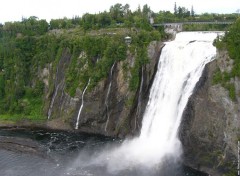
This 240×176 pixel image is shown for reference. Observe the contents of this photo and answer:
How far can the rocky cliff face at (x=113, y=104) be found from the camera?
58656mm

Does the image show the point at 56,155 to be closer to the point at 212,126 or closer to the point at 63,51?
the point at 212,126

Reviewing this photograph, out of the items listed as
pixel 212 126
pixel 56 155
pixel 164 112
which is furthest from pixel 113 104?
pixel 212 126

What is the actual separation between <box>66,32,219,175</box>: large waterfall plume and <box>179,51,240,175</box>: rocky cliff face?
1.48 meters

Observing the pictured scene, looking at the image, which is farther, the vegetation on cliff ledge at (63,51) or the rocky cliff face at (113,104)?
the vegetation on cliff ledge at (63,51)

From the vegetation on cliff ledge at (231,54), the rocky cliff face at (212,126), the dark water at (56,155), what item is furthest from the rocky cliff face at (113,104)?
the vegetation on cliff ledge at (231,54)

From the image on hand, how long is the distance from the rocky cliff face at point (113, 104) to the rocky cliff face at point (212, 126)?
1059 centimetres

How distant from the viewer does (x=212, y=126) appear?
46969mm

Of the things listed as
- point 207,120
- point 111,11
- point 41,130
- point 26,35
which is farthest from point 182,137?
point 26,35

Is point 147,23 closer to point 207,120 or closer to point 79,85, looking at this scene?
point 79,85

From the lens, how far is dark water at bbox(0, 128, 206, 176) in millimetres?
47125

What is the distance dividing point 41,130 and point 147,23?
26258mm

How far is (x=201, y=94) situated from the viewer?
48406 mm

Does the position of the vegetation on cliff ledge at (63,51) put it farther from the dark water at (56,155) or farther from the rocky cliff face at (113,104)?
the dark water at (56,155)

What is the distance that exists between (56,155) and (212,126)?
2136 centimetres
